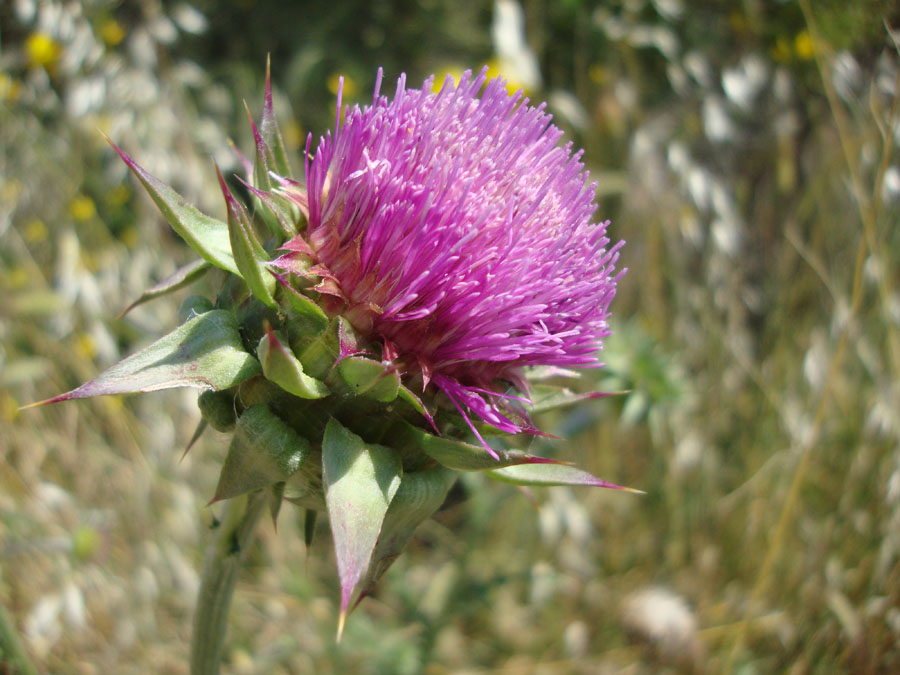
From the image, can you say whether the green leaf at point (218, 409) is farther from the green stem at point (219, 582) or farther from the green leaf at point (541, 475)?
the green leaf at point (541, 475)

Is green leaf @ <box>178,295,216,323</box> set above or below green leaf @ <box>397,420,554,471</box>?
above

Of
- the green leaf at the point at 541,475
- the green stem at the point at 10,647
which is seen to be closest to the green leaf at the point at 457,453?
the green leaf at the point at 541,475

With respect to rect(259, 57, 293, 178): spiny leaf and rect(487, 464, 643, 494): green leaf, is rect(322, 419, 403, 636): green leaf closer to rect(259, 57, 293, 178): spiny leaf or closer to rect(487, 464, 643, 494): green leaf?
rect(487, 464, 643, 494): green leaf

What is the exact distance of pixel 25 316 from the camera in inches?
144

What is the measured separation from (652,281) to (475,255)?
2.97 meters

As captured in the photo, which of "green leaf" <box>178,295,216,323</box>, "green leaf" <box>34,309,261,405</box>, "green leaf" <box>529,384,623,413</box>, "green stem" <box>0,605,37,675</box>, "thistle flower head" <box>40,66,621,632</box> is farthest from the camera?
"green leaf" <box>529,384,623,413</box>

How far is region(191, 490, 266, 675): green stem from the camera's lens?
1.69 meters

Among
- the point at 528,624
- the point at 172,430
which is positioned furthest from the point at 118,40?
the point at 528,624

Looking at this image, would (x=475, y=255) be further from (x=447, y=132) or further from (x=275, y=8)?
(x=275, y=8)

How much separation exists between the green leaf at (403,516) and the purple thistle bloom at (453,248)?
0.19m

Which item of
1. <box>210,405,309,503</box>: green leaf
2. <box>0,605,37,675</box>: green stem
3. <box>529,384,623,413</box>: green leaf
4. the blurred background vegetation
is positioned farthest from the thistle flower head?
the blurred background vegetation

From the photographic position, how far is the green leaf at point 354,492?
1.34m

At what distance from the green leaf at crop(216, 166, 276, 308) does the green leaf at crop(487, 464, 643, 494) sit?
27.3 inches

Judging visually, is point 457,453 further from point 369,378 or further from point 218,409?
point 218,409
